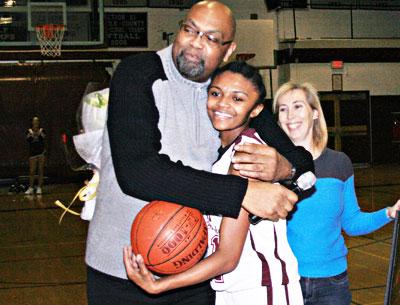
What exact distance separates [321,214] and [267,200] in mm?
1227

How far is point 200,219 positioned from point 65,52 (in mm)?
16547

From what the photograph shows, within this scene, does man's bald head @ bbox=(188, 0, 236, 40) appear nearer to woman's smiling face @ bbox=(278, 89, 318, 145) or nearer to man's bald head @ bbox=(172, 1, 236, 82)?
man's bald head @ bbox=(172, 1, 236, 82)

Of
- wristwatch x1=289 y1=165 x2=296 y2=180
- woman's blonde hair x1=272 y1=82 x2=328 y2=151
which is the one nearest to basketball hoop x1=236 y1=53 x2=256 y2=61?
woman's blonde hair x1=272 y1=82 x2=328 y2=151

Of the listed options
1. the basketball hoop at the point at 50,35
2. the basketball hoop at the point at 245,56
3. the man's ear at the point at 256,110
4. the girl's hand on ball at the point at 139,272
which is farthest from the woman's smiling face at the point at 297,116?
the basketball hoop at the point at 245,56

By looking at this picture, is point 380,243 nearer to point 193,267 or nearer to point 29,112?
point 193,267

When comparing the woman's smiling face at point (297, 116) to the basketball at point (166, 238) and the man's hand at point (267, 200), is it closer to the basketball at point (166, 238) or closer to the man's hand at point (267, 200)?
the man's hand at point (267, 200)

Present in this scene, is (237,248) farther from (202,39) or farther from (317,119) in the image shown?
(317,119)

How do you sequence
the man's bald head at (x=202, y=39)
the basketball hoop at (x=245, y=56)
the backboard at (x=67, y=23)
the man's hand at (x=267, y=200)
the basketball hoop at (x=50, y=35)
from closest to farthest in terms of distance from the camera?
the man's hand at (x=267, y=200)
the man's bald head at (x=202, y=39)
the basketball hoop at (x=50, y=35)
the backboard at (x=67, y=23)
the basketball hoop at (x=245, y=56)

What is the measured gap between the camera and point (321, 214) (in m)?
3.35

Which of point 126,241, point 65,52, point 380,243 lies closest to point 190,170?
point 126,241

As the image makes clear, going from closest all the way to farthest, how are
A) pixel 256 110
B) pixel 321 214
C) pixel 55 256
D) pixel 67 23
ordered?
pixel 256 110 < pixel 321 214 < pixel 55 256 < pixel 67 23

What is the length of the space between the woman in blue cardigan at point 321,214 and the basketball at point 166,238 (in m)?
1.18

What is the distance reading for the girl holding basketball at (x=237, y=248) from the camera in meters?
2.23

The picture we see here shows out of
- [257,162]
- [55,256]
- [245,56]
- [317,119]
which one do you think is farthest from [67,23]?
[257,162]
